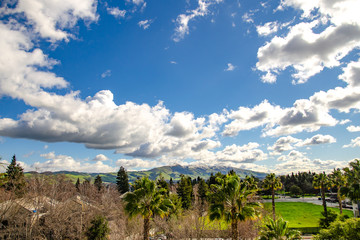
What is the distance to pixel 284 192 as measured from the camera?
161 m

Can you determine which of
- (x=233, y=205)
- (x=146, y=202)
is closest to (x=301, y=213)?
(x=233, y=205)

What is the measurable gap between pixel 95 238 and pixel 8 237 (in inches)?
456

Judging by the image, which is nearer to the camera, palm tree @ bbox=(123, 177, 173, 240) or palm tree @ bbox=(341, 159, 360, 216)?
palm tree @ bbox=(123, 177, 173, 240)

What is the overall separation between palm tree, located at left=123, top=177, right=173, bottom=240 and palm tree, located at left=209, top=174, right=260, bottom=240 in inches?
254

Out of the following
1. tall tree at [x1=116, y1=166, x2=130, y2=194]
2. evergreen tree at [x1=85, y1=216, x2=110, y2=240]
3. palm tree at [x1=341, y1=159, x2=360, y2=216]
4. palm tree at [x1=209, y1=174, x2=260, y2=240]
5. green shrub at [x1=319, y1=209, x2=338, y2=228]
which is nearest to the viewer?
palm tree at [x1=209, y1=174, x2=260, y2=240]

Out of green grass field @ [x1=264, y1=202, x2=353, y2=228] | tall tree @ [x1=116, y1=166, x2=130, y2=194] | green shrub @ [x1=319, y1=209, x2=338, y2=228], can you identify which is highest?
tall tree @ [x1=116, y1=166, x2=130, y2=194]

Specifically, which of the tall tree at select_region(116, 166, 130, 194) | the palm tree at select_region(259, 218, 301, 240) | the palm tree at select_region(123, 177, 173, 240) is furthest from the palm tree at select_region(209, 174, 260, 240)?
the tall tree at select_region(116, 166, 130, 194)

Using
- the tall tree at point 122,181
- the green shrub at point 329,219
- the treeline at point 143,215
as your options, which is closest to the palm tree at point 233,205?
the treeline at point 143,215

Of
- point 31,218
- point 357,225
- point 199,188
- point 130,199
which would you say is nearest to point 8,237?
point 31,218

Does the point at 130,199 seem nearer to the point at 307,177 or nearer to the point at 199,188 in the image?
the point at 199,188

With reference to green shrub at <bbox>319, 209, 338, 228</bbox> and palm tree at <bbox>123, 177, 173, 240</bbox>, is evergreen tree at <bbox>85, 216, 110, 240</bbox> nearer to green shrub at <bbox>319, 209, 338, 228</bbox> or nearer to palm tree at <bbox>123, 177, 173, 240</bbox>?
palm tree at <bbox>123, 177, 173, 240</bbox>

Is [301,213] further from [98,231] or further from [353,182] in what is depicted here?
[98,231]

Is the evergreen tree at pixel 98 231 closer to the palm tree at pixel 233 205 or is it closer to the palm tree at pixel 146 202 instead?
the palm tree at pixel 146 202

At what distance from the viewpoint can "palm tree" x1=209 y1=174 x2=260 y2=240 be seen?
21.3 metres
